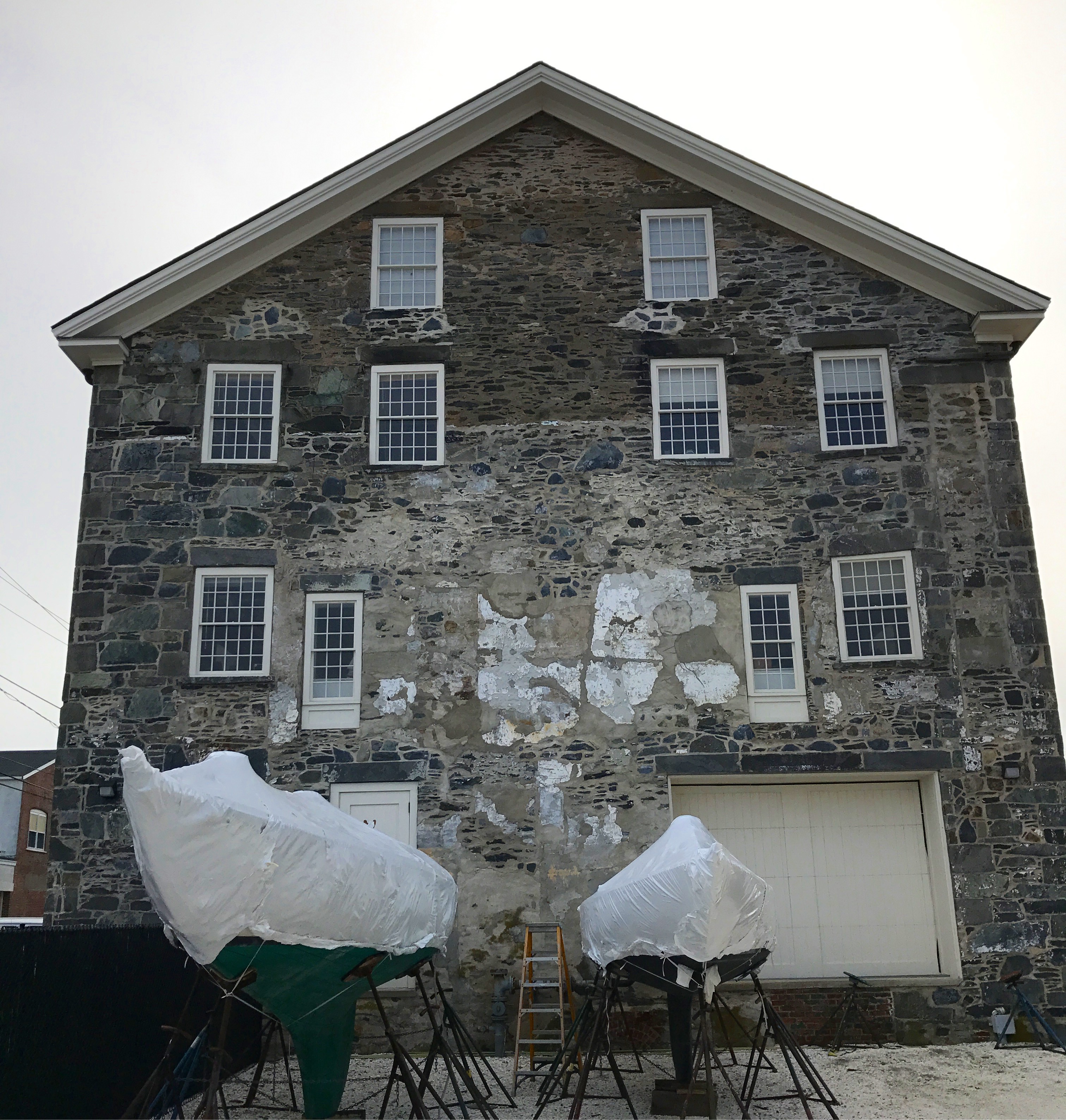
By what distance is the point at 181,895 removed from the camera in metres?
8.53

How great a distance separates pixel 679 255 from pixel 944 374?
4157mm

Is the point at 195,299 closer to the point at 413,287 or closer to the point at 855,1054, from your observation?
the point at 413,287

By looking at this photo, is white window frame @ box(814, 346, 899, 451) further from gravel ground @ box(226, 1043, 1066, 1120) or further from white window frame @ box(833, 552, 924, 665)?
gravel ground @ box(226, 1043, 1066, 1120)

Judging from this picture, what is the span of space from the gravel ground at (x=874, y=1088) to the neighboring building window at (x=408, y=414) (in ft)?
25.9

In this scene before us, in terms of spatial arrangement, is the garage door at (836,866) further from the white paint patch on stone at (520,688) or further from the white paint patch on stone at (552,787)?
the white paint patch on stone at (520,688)

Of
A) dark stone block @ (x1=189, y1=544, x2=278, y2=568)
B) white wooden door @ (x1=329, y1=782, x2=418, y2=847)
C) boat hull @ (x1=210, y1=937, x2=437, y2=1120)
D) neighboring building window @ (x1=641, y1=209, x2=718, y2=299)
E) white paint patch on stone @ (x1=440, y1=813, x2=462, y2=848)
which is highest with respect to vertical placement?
neighboring building window @ (x1=641, y1=209, x2=718, y2=299)

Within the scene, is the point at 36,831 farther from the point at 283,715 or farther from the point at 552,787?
the point at 552,787

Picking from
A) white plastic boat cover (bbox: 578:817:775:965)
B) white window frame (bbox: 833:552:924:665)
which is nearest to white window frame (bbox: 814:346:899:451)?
white window frame (bbox: 833:552:924:665)

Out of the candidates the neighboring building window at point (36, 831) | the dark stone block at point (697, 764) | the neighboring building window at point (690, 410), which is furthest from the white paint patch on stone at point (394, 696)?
the neighboring building window at point (36, 831)

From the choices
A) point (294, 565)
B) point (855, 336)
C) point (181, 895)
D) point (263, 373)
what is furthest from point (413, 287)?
point (181, 895)

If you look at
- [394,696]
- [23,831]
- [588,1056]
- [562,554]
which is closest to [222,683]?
[394,696]

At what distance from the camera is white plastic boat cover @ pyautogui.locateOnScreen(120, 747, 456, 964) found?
848 centimetres

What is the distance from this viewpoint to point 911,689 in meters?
15.9

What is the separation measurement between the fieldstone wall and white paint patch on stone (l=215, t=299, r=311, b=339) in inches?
1.3
